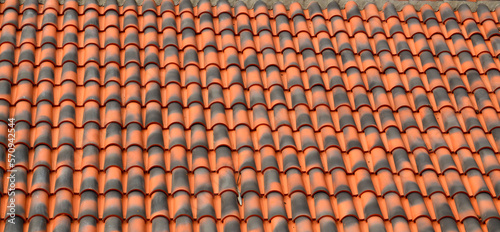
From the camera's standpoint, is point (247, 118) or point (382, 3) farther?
point (382, 3)

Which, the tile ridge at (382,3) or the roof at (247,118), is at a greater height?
the tile ridge at (382,3)

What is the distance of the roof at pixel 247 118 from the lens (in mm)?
6062

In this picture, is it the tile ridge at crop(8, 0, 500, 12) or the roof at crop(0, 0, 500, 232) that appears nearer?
the roof at crop(0, 0, 500, 232)

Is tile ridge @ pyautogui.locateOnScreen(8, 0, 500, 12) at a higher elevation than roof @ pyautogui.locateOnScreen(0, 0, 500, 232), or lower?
higher

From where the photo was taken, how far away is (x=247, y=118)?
6.74m

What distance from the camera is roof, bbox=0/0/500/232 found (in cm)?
606

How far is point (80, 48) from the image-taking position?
729 cm

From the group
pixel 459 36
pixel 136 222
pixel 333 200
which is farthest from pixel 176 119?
pixel 459 36

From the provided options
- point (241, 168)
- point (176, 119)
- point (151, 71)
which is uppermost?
point (151, 71)

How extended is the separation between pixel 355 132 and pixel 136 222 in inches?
83.0

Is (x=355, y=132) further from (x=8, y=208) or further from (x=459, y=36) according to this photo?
(x=8, y=208)

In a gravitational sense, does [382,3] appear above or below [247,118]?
above

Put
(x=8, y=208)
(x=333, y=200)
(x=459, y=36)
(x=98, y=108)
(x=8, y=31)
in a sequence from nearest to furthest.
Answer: (x=8, y=208), (x=333, y=200), (x=98, y=108), (x=8, y=31), (x=459, y=36)

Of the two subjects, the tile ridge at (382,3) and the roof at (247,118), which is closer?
the roof at (247,118)
